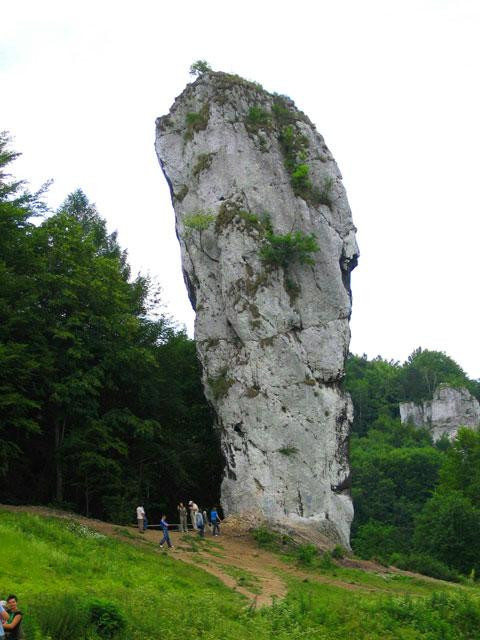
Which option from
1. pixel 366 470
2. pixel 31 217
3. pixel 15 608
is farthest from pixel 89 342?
pixel 366 470

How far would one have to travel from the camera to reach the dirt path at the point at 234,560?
66.4ft

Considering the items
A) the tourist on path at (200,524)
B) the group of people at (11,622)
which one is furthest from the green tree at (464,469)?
the group of people at (11,622)

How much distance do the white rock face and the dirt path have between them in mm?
79859

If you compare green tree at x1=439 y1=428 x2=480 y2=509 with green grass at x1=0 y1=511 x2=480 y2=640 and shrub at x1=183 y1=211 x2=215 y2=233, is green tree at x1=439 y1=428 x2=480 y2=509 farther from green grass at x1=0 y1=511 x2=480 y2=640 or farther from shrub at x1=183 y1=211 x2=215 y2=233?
green grass at x1=0 y1=511 x2=480 y2=640

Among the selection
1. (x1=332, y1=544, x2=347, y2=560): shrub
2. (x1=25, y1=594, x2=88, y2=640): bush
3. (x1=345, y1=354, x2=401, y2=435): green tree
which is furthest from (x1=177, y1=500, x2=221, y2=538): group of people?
(x1=345, y1=354, x2=401, y2=435): green tree

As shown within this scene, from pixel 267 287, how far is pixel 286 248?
201 cm

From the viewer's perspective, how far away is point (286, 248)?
3331cm

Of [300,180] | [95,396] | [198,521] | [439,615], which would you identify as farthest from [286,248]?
[439,615]

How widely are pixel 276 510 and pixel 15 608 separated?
19794mm

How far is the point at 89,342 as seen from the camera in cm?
2967

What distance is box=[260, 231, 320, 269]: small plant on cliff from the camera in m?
33.2

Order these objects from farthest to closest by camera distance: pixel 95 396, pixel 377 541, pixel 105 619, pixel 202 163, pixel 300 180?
pixel 377 541
pixel 202 163
pixel 300 180
pixel 95 396
pixel 105 619

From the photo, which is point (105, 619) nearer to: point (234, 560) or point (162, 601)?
point (162, 601)

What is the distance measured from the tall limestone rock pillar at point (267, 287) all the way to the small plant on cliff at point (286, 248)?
2.1 inches
